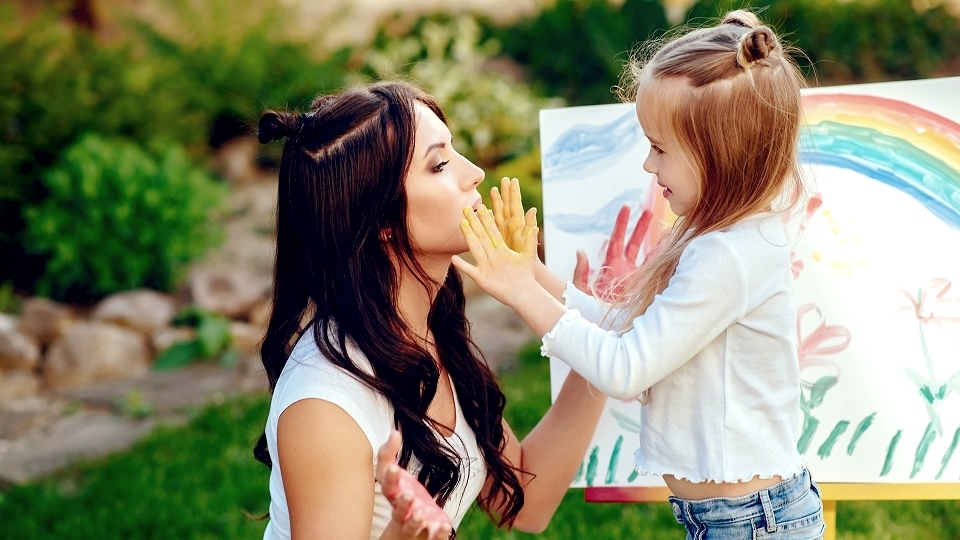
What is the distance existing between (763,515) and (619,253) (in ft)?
2.58

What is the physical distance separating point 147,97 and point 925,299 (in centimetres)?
467

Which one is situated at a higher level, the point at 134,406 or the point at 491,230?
the point at 491,230

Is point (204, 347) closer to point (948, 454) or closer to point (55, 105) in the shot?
point (55, 105)

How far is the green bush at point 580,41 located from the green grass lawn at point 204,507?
11.4 ft

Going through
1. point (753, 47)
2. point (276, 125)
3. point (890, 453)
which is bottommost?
point (890, 453)

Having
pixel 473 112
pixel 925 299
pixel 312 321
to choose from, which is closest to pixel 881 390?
pixel 925 299

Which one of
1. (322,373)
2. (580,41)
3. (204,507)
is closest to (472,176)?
(322,373)

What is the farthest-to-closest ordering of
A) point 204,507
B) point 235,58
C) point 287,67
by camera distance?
point 287,67 → point 235,58 → point 204,507

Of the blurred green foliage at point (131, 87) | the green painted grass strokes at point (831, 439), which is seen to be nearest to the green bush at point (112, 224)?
the blurred green foliage at point (131, 87)

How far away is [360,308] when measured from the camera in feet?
6.54

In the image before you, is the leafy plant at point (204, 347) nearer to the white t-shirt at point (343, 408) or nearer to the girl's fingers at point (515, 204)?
the white t-shirt at point (343, 408)

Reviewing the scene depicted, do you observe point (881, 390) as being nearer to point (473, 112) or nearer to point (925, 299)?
point (925, 299)

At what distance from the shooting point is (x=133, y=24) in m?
6.89

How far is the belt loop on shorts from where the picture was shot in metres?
1.87
